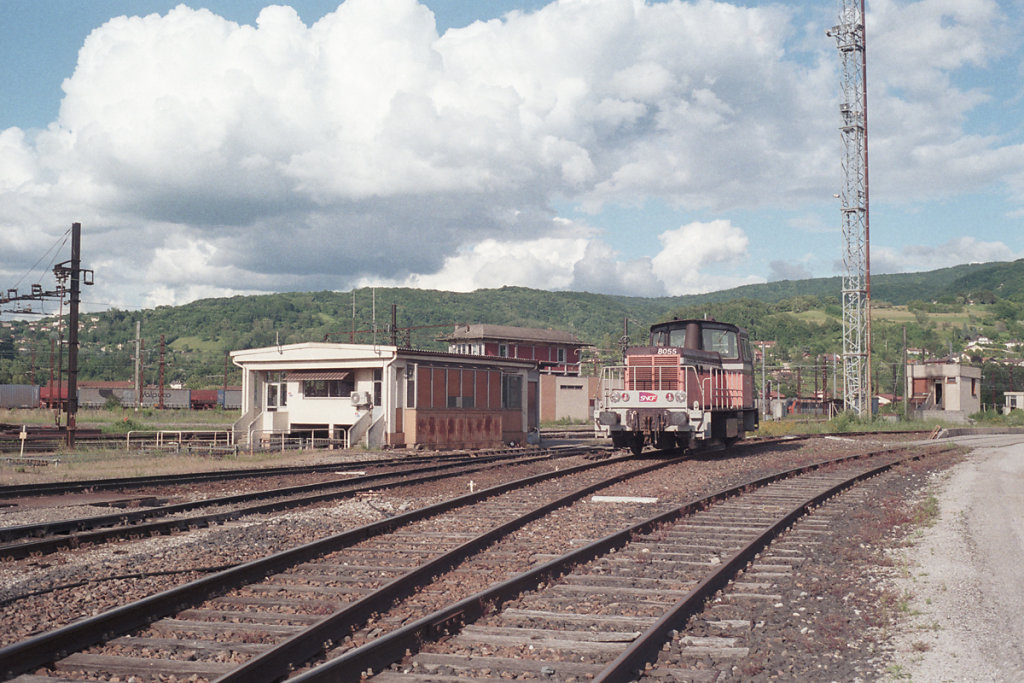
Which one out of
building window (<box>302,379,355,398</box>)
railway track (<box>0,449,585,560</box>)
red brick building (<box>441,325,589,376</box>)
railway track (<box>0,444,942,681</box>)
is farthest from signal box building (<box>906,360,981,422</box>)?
railway track (<box>0,444,942,681</box>)

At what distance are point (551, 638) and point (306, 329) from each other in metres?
157

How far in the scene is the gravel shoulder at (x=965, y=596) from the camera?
18.2 feet

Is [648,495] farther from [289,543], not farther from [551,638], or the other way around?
[551,638]

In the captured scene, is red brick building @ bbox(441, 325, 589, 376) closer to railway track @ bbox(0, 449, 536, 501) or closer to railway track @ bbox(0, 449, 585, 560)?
railway track @ bbox(0, 449, 536, 501)

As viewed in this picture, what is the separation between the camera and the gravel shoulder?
18.2 ft

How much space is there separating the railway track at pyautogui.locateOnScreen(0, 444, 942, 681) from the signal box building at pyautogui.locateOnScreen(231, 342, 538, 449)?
16871mm

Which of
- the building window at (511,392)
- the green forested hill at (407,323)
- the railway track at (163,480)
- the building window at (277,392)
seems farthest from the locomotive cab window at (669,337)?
the green forested hill at (407,323)

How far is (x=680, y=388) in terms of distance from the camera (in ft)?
70.3

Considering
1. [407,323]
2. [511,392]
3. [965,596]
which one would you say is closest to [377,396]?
[511,392]

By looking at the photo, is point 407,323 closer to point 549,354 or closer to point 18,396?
point 549,354

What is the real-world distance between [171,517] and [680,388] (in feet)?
42.9

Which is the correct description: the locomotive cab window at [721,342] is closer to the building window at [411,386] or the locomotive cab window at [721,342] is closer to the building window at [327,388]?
the building window at [411,386]

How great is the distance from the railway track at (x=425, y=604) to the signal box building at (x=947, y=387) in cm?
6464

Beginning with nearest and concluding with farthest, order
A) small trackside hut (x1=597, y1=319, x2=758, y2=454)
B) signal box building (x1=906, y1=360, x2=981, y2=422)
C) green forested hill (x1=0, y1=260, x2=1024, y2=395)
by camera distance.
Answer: small trackside hut (x1=597, y1=319, x2=758, y2=454), signal box building (x1=906, y1=360, x2=981, y2=422), green forested hill (x1=0, y1=260, x2=1024, y2=395)
